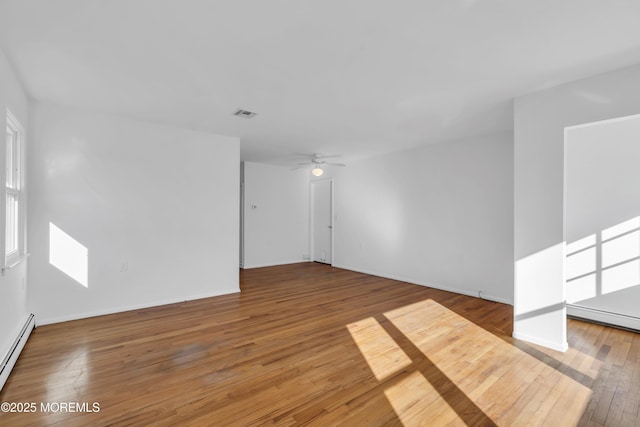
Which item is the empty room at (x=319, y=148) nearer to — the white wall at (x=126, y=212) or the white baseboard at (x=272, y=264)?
the white wall at (x=126, y=212)

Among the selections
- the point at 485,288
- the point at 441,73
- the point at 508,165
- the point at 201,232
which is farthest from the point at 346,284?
the point at 441,73

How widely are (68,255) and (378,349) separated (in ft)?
12.0

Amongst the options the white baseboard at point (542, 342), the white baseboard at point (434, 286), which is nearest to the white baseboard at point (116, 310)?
the white baseboard at point (434, 286)

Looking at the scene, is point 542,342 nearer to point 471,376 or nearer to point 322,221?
point 471,376

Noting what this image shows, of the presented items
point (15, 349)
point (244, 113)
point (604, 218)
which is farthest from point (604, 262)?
point (15, 349)

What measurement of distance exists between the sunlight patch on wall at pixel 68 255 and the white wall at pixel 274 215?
138 inches

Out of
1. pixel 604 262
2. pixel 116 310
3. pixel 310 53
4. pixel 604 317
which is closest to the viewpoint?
pixel 310 53

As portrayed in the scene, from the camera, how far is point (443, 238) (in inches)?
200

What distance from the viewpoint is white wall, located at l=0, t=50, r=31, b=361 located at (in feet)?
7.62


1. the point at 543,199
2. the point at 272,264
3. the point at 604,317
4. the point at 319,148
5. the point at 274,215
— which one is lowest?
the point at 272,264

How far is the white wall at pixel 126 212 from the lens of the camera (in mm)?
3389

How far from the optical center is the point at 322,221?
7652 millimetres

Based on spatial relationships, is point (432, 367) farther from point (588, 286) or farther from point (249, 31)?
point (249, 31)

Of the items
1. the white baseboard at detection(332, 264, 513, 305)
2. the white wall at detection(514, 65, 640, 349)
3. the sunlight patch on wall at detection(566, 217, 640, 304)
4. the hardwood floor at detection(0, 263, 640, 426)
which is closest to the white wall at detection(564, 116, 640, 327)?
the sunlight patch on wall at detection(566, 217, 640, 304)
